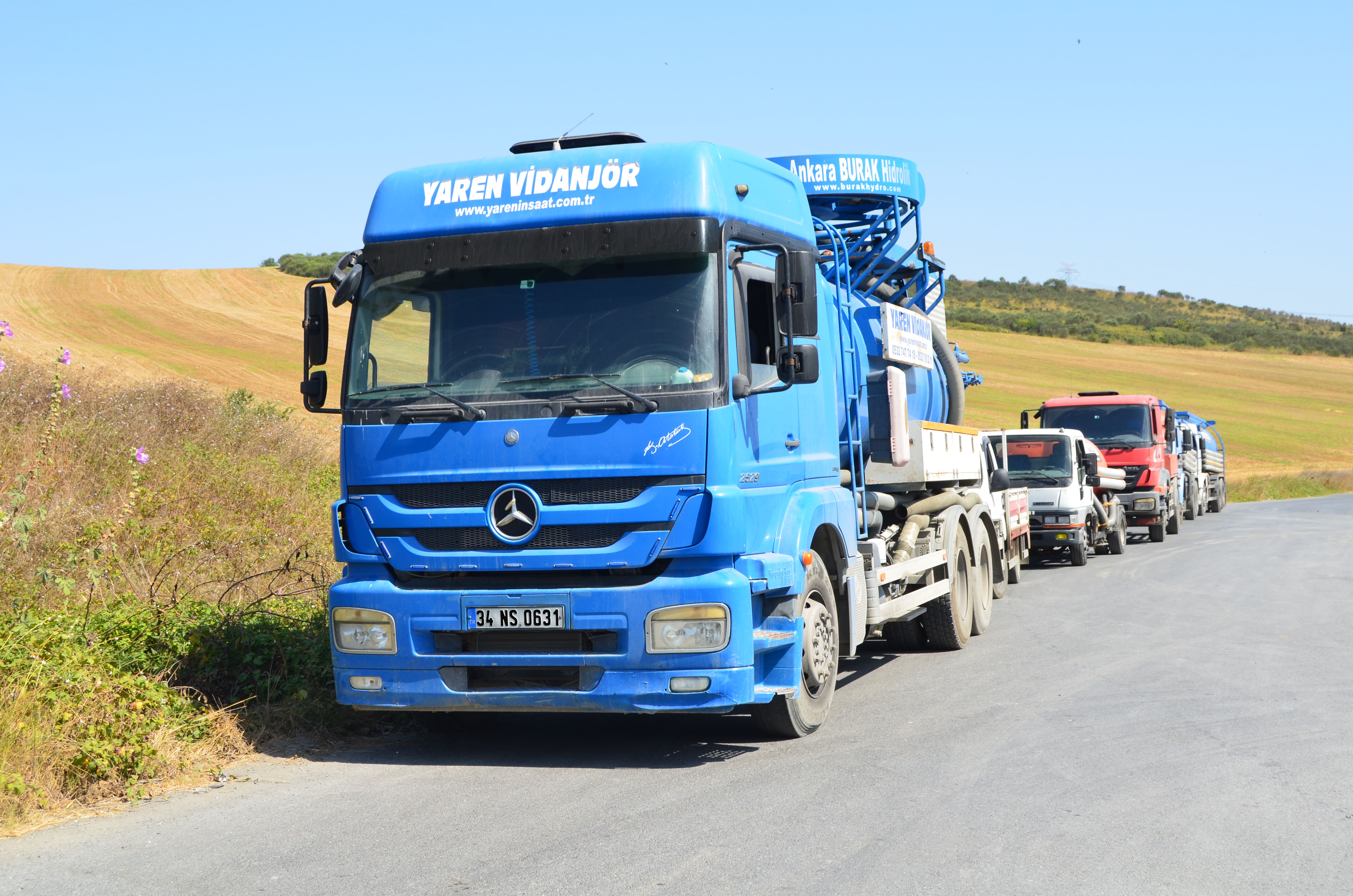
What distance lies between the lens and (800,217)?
8086mm

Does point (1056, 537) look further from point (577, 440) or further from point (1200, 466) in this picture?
point (1200, 466)

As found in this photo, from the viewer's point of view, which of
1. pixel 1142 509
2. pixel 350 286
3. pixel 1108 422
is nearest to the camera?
pixel 350 286

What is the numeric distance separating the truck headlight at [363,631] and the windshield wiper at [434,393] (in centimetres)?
116

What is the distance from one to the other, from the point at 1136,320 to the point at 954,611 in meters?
108

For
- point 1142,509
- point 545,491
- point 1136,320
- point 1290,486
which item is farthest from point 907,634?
point 1136,320

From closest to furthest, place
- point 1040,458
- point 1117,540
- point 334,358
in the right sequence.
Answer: point 1040,458, point 1117,540, point 334,358

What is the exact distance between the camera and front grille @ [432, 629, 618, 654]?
21.6ft

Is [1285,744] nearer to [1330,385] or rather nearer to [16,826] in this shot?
[16,826]

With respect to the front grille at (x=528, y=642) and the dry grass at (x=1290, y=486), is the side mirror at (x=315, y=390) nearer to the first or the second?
the front grille at (x=528, y=642)

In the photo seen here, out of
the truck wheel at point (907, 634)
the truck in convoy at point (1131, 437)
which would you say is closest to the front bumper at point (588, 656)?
the truck wheel at point (907, 634)

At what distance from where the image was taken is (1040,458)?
65.6 feet

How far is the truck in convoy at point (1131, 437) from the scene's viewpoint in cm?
2427

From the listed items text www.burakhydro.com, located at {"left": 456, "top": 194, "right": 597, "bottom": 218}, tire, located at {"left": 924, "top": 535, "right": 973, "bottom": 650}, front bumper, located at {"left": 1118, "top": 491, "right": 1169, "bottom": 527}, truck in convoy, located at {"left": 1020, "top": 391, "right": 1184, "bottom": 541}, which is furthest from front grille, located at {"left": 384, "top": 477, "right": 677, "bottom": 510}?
front bumper, located at {"left": 1118, "top": 491, "right": 1169, "bottom": 527}
